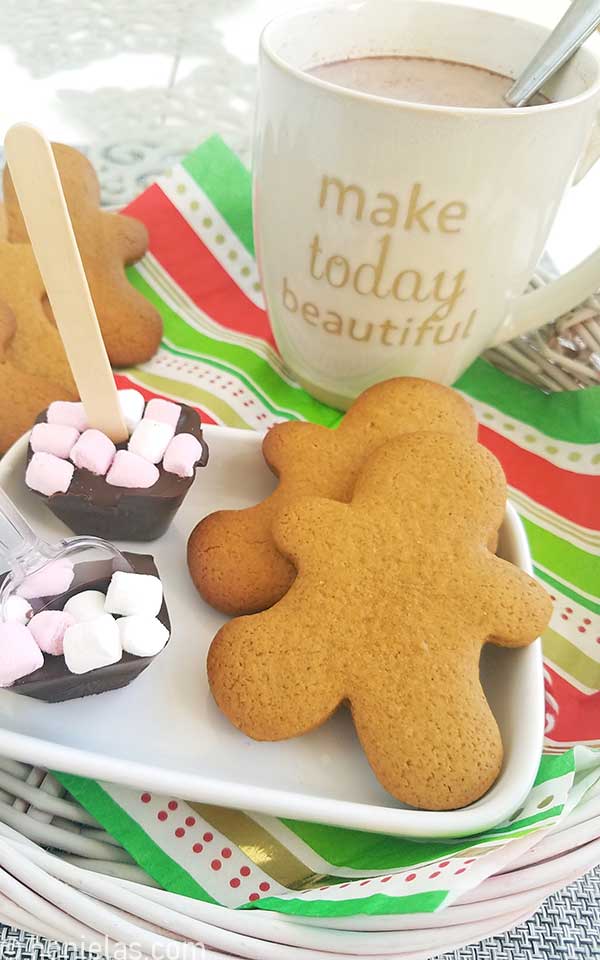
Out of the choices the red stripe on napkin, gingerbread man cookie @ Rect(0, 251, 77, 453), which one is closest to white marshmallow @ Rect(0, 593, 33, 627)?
gingerbread man cookie @ Rect(0, 251, 77, 453)

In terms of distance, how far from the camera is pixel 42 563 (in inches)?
19.1

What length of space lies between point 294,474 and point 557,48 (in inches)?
13.8

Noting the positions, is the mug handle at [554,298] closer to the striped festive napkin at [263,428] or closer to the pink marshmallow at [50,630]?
the striped festive napkin at [263,428]

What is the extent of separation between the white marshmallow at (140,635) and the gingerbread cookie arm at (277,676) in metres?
0.05

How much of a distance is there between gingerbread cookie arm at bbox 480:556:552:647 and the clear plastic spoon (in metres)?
0.21

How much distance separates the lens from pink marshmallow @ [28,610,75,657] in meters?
0.44

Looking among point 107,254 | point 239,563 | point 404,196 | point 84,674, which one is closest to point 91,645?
point 84,674

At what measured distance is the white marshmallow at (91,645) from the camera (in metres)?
0.43

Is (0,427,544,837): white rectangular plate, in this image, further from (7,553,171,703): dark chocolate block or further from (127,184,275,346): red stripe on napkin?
(127,184,275,346): red stripe on napkin

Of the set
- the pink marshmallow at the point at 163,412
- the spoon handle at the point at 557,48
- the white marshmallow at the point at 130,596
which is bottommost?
the white marshmallow at the point at 130,596

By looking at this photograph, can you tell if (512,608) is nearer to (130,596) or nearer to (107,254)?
(130,596)

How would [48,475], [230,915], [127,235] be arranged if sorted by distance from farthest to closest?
[127,235]
[48,475]
[230,915]

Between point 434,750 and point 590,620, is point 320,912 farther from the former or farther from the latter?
point 590,620

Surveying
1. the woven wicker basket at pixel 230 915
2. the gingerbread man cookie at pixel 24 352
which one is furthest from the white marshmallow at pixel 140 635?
the gingerbread man cookie at pixel 24 352
